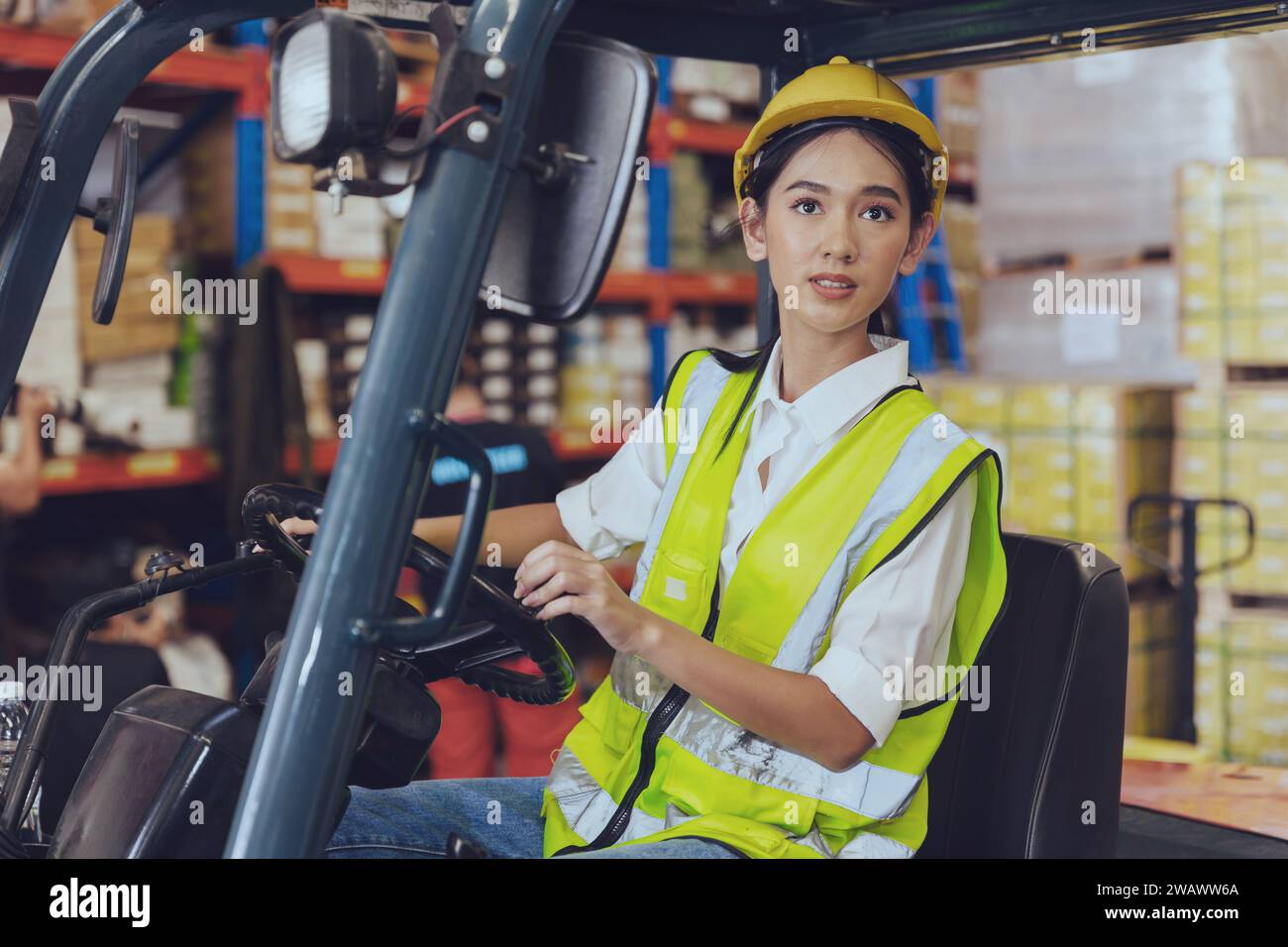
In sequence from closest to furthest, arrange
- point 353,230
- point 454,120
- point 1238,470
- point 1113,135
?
point 454,120, point 353,230, point 1238,470, point 1113,135

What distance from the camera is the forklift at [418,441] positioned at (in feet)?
4.43

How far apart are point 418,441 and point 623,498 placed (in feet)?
2.96

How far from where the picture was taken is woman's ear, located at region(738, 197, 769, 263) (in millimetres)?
2174

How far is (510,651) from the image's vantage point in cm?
189

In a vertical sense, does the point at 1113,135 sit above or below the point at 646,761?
above

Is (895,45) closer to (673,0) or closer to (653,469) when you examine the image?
(673,0)

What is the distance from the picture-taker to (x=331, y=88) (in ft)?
4.27

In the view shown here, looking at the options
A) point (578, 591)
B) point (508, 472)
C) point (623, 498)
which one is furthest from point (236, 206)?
point (578, 591)

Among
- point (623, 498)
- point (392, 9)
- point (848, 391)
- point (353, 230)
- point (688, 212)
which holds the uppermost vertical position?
point (688, 212)

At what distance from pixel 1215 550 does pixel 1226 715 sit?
62cm

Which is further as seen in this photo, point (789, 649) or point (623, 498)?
point (623, 498)

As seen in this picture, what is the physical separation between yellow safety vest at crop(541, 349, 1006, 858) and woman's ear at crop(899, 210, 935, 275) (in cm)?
18
